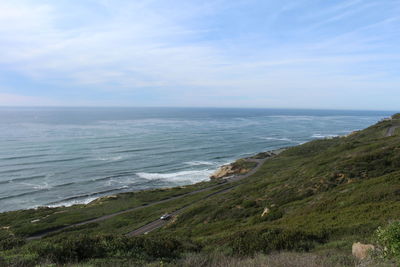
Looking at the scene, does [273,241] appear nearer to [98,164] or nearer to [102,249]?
[102,249]

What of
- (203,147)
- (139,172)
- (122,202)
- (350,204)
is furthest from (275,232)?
(203,147)

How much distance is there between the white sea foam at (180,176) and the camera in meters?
66.4

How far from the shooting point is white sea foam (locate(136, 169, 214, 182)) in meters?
66.4

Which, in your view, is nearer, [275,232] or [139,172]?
[275,232]

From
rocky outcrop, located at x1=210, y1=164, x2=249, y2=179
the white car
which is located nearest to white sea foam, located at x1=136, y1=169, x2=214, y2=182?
rocky outcrop, located at x1=210, y1=164, x2=249, y2=179

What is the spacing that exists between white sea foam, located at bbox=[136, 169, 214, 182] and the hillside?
32.4ft

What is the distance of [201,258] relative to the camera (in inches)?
365

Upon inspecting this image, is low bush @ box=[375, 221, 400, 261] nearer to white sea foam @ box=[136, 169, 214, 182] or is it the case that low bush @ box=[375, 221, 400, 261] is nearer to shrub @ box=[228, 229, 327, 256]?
shrub @ box=[228, 229, 327, 256]

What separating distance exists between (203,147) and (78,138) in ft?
189

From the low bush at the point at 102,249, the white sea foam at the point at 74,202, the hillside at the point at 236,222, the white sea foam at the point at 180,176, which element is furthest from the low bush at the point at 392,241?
the white sea foam at the point at 180,176

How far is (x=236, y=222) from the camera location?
24.9m

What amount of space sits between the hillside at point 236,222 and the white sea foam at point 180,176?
988 cm

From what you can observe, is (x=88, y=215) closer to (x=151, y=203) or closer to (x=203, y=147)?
(x=151, y=203)

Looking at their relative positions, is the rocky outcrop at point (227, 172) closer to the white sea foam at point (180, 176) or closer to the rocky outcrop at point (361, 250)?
the white sea foam at point (180, 176)
